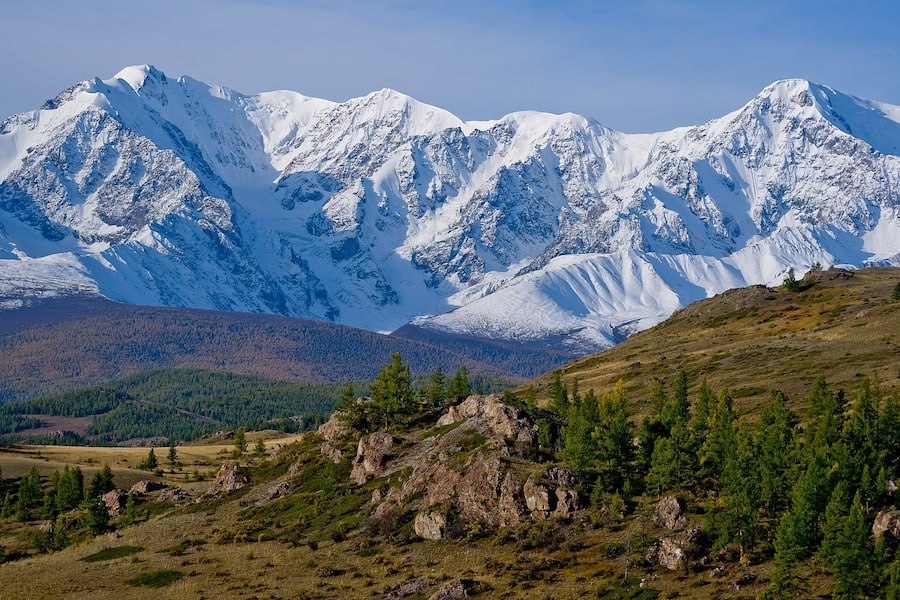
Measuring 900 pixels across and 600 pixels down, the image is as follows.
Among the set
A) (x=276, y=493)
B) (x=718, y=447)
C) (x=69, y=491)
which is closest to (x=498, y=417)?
(x=718, y=447)

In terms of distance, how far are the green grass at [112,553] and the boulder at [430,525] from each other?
1101 inches

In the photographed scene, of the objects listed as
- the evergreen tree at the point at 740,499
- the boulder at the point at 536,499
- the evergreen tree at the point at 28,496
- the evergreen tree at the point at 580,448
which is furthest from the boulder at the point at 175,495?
the evergreen tree at the point at 740,499

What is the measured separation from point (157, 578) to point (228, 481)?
4326cm

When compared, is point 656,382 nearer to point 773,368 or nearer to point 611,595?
point 773,368

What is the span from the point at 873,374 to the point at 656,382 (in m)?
34.8

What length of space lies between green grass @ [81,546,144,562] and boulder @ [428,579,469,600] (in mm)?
37159

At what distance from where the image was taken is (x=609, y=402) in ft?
494

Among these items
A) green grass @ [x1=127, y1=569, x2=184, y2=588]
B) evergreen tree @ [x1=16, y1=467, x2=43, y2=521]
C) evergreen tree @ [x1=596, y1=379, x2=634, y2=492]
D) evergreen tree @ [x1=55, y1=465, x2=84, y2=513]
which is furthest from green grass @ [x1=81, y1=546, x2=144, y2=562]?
evergreen tree @ [x1=16, y1=467, x2=43, y2=521]

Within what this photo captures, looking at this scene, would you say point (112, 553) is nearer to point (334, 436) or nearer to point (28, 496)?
point (334, 436)

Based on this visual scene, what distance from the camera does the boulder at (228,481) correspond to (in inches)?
5797

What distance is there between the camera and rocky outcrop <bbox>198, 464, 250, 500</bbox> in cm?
14725

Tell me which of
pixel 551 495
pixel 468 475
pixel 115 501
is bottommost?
pixel 551 495

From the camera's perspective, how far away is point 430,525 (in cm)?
11025

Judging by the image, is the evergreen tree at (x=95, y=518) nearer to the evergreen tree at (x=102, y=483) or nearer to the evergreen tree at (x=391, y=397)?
the evergreen tree at (x=102, y=483)
